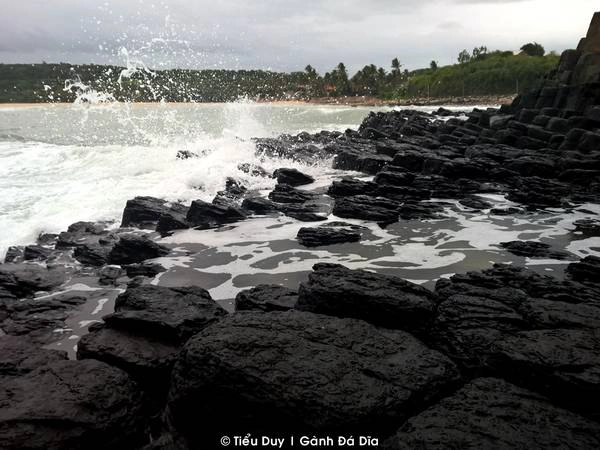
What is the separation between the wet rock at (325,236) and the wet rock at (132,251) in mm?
2236

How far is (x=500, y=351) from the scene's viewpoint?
9.59ft

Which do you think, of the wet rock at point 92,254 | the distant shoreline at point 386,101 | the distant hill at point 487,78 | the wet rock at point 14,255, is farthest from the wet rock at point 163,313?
the distant hill at point 487,78

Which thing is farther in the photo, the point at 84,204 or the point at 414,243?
the point at 84,204

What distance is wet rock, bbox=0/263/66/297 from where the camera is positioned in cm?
550

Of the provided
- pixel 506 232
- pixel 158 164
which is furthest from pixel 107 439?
pixel 158 164

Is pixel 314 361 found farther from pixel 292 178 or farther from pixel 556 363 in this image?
pixel 292 178

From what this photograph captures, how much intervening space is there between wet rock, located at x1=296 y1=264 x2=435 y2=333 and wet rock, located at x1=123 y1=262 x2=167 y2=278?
290 cm

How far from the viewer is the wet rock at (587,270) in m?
4.88

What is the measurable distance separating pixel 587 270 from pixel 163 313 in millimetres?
4577

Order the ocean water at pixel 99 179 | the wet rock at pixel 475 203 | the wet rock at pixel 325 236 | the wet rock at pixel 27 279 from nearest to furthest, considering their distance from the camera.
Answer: the wet rock at pixel 27 279 < the wet rock at pixel 325 236 < the wet rock at pixel 475 203 < the ocean water at pixel 99 179

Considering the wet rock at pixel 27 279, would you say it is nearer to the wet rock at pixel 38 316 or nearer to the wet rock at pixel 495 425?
the wet rock at pixel 38 316

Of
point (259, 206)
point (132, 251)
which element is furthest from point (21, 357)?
point (259, 206)

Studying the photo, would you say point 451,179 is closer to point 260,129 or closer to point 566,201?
point 566,201

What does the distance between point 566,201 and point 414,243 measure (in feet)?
14.3
